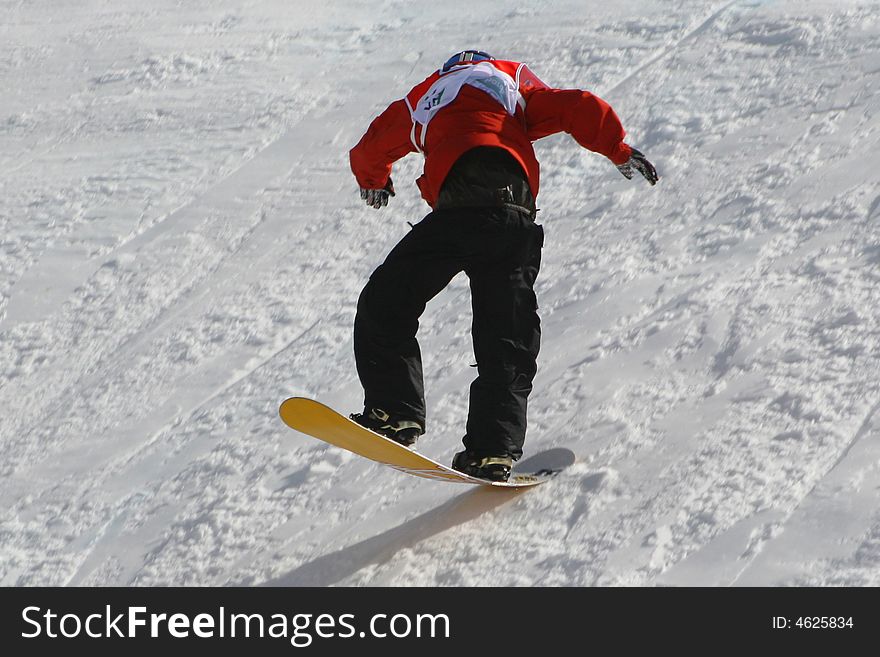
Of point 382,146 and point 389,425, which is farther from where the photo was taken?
point 382,146

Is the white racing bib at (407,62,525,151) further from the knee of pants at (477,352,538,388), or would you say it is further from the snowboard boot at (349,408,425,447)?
the snowboard boot at (349,408,425,447)

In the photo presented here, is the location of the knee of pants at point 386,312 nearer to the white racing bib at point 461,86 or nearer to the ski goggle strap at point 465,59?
the white racing bib at point 461,86

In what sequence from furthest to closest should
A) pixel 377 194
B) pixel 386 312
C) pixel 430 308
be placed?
pixel 430 308
pixel 377 194
pixel 386 312

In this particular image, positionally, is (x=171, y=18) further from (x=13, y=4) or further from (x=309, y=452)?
(x=309, y=452)

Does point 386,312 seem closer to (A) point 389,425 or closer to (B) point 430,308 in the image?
(A) point 389,425

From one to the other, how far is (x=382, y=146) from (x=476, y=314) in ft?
2.23

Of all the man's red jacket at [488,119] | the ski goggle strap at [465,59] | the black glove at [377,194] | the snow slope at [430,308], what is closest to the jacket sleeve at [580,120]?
the man's red jacket at [488,119]

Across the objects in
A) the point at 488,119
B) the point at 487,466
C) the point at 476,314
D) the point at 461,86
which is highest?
the point at 461,86

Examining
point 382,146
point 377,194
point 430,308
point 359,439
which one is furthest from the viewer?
point 430,308

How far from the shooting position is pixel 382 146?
4.26 metres

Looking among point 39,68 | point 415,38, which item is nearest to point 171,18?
point 39,68

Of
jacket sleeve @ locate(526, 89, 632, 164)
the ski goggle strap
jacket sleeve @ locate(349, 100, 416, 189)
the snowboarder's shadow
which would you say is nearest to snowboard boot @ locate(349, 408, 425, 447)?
the snowboarder's shadow

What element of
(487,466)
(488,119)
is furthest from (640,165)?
(487,466)

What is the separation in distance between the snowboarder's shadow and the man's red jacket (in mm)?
1005
